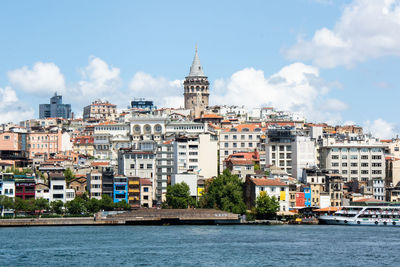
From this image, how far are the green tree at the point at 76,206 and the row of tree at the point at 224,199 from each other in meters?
9.45

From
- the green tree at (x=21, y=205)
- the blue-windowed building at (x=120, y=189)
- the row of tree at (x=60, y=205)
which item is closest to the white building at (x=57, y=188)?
the row of tree at (x=60, y=205)

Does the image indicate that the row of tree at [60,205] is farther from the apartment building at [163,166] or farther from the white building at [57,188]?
the apartment building at [163,166]

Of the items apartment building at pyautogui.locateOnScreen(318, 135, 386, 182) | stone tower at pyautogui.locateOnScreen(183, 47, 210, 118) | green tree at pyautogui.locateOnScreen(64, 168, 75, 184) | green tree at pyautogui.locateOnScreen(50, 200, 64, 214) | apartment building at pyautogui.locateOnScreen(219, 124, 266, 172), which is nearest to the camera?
green tree at pyautogui.locateOnScreen(50, 200, 64, 214)

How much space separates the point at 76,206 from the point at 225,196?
16.3 m

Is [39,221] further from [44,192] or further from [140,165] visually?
[140,165]

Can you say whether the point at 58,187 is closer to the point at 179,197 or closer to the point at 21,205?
the point at 21,205

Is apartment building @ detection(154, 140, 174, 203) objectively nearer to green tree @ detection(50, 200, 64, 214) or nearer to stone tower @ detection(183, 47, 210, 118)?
green tree @ detection(50, 200, 64, 214)

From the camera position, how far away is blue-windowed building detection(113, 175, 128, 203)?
10238cm

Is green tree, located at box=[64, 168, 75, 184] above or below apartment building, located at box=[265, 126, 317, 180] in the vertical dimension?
below

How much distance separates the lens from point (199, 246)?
68688mm

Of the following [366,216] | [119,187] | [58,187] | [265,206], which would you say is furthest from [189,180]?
[366,216]

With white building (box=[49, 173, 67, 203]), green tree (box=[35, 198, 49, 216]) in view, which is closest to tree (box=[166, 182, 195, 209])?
white building (box=[49, 173, 67, 203])

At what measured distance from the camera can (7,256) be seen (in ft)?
203

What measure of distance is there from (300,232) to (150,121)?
190ft
